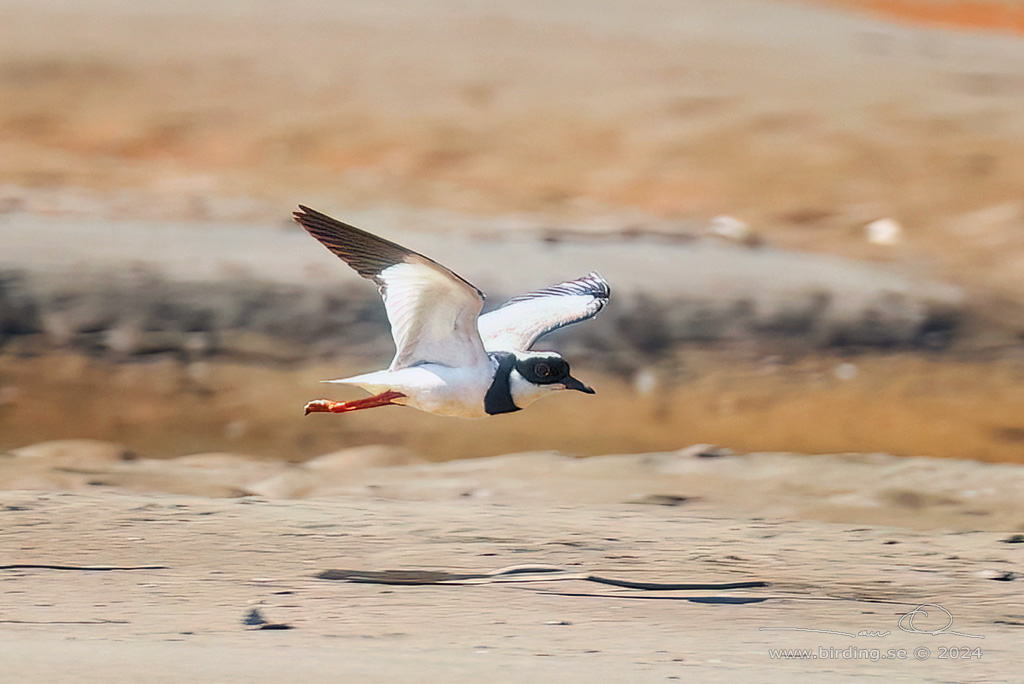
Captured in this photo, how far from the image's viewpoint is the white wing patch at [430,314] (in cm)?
438

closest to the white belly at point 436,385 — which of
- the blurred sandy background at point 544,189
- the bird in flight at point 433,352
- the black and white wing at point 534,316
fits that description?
the bird in flight at point 433,352

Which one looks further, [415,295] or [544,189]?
[544,189]

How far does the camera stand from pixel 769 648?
13.8ft

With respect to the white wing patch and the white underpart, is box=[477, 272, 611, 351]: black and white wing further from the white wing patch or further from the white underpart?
the white wing patch

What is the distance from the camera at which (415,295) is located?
4484 millimetres

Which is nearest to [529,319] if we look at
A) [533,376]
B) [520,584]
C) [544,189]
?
[533,376]

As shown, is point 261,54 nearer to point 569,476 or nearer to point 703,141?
point 703,141

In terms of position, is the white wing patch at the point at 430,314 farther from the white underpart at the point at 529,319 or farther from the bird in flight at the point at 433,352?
the white underpart at the point at 529,319
